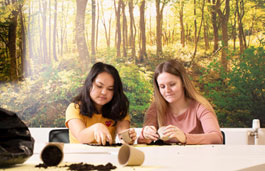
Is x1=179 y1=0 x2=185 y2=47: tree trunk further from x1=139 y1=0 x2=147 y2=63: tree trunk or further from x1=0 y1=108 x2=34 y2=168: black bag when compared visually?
x1=0 y1=108 x2=34 y2=168: black bag

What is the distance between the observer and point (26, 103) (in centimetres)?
442

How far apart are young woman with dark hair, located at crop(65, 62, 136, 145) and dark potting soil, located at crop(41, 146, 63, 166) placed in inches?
51.1

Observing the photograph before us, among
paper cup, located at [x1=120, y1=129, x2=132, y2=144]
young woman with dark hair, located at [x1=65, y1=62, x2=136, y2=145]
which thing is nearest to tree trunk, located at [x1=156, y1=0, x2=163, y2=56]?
young woman with dark hair, located at [x1=65, y1=62, x2=136, y2=145]

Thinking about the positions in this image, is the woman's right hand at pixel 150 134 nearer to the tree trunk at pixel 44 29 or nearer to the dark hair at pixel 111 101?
the dark hair at pixel 111 101

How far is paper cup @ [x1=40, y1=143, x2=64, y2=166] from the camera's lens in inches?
32.4

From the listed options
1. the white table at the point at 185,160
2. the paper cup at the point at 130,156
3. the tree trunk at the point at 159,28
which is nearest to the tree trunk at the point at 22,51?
the tree trunk at the point at 159,28

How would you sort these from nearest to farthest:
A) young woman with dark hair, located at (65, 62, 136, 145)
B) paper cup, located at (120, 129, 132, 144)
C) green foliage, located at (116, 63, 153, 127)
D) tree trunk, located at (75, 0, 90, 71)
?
1. paper cup, located at (120, 129, 132, 144)
2. young woman with dark hair, located at (65, 62, 136, 145)
3. green foliage, located at (116, 63, 153, 127)
4. tree trunk, located at (75, 0, 90, 71)

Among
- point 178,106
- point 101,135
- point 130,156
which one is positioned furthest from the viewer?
point 178,106

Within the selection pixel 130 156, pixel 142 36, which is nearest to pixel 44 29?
pixel 142 36

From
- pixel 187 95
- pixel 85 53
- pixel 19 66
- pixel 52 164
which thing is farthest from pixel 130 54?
pixel 52 164

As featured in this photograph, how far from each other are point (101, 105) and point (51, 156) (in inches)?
61.3

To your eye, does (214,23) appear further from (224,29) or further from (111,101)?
(111,101)

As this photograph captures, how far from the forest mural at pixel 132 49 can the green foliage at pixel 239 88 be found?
11 millimetres

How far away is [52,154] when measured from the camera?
836 millimetres
